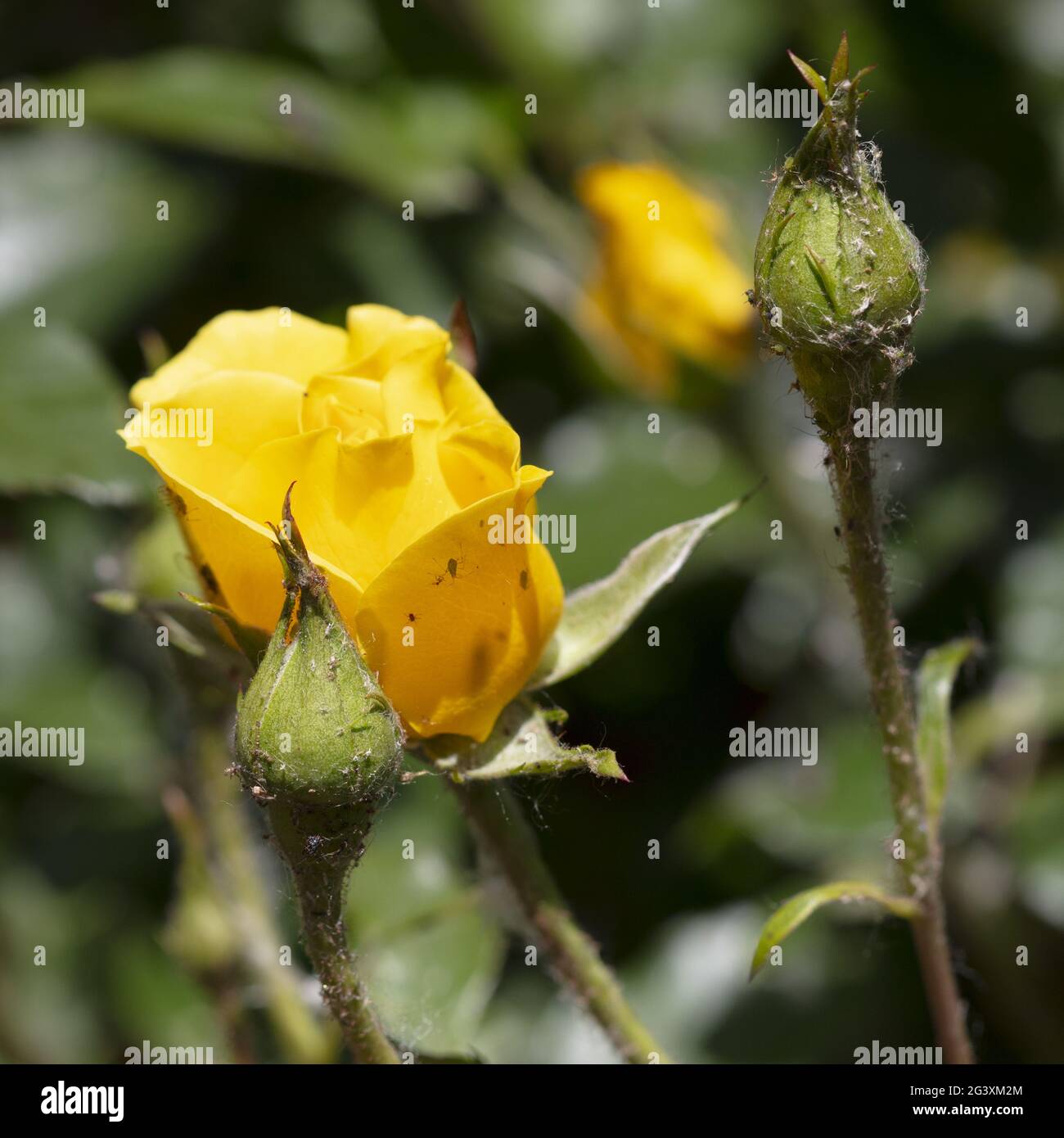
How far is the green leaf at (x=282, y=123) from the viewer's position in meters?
2.04

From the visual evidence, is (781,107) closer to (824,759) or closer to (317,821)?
(824,759)

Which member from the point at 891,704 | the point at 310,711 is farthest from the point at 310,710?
the point at 891,704

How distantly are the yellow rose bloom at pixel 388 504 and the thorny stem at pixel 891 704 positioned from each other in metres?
0.22

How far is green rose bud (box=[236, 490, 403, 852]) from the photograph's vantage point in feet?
A: 2.93

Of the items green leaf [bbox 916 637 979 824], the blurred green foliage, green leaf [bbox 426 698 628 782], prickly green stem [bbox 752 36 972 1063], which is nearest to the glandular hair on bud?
green leaf [bbox 426 698 628 782]

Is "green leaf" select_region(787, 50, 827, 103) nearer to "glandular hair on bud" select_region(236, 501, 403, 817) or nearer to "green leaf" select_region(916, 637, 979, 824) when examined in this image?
"glandular hair on bud" select_region(236, 501, 403, 817)

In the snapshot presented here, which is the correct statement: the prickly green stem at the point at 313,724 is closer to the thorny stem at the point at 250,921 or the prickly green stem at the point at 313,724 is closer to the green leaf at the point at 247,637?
the green leaf at the point at 247,637

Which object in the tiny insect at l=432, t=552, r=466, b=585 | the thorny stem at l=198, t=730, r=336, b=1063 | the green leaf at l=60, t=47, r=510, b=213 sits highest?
the green leaf at l=60, t=47, r=510, b=213

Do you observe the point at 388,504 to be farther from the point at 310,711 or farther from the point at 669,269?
the point at 669,269

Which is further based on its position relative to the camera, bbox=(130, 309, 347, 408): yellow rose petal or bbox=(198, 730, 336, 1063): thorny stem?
bbox=(198, 730, 336, 1063): thorny stem

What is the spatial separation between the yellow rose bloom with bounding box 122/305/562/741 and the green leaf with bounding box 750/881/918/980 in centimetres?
26

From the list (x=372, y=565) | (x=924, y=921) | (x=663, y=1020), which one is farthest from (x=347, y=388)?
(x=663, y=1020)

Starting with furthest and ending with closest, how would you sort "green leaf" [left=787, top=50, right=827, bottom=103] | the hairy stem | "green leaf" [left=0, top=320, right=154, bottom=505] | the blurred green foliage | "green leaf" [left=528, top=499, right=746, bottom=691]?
the blurred green foliage → "green leaf" [left=0, top=320, right=154, bottom=505] → "green leaf" [left=528, top=499, right=746, bottom=691] → the hairy stem → "green leaf" [left=787, top=50, right=827, bottom=103]

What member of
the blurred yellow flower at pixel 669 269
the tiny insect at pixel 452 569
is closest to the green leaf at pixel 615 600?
the tiny insect at pixel 452 569
